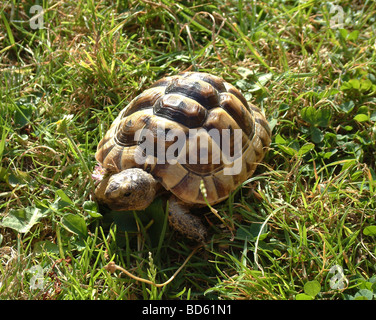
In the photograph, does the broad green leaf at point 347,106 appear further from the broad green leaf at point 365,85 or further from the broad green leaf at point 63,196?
the broad green leaf at point 63,196

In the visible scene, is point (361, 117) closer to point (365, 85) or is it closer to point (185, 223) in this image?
→ point (365, 85)

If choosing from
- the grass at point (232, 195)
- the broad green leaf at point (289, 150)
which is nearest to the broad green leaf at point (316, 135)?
the grass at point (232, 195)

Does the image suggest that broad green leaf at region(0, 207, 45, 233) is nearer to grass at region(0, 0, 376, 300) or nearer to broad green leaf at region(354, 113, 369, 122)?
grass at region(0, 0, 376, 300)

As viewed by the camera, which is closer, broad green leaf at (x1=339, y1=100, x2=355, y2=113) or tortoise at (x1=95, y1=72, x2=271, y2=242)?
tortoise at (x1=95, y1=72, x2=271, y2=242)

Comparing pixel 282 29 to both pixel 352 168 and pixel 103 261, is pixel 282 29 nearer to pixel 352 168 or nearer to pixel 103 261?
pixel 352 168

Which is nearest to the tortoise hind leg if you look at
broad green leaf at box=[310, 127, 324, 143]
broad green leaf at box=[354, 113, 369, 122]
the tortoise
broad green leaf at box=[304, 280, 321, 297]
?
the tortoise

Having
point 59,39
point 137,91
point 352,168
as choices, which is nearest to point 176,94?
point 137,91

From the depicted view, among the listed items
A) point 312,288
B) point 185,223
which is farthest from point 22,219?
point 312,288
